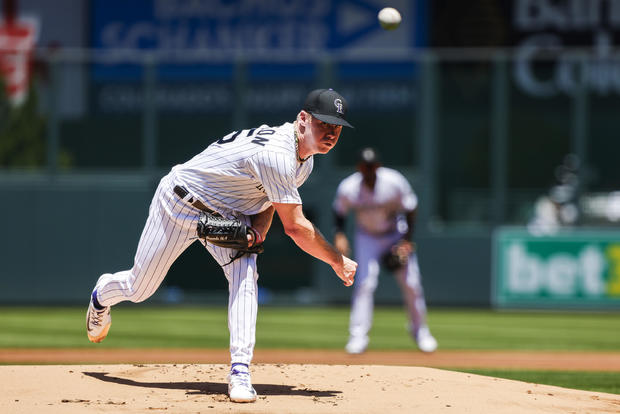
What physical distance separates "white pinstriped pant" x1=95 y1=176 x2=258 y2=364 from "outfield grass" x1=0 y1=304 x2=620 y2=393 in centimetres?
277

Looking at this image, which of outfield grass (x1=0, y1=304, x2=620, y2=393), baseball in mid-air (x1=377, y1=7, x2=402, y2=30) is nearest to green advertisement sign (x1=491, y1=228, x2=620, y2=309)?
outfield grass (x1=0, y1=304, x2=620, y2=393)

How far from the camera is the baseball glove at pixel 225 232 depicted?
5.26 m

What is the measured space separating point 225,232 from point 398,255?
13.4 feet

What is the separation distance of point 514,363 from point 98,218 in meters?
7.94

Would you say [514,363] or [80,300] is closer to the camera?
[514,363]

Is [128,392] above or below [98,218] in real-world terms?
below

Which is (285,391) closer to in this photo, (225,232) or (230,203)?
(225,232)

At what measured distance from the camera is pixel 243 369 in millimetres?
5191

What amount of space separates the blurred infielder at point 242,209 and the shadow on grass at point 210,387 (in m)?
0.31

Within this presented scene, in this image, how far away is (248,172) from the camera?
17.2ft

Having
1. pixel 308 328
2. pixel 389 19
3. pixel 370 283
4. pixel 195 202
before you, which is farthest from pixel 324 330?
pixel 195 202

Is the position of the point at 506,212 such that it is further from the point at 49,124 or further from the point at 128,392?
the point at 128,392

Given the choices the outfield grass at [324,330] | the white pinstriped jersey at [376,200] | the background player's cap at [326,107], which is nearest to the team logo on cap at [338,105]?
the background player's cap at [326,107]

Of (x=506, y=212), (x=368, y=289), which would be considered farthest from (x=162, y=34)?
(x=368, y=289)
